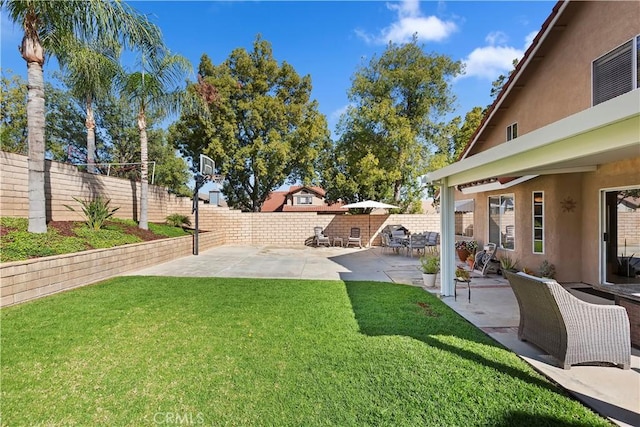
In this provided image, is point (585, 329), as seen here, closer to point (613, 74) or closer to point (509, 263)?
point (509, 263)

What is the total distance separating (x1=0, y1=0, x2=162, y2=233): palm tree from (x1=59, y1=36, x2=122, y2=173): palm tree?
46 centimetres

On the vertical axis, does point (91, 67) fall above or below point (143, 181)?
above

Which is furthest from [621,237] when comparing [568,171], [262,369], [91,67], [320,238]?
[91,67]

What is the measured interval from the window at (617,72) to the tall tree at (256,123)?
51.6ft

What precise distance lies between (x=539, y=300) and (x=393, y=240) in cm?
1000

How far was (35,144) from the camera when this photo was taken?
279 inches

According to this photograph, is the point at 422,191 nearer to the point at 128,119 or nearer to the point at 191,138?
the point at 191,138

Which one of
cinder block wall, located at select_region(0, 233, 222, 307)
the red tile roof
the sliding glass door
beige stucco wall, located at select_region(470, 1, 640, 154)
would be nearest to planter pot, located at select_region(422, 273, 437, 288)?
the sliding glass door

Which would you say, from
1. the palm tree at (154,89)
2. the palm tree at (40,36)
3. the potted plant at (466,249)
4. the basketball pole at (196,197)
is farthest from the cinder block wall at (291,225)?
the palm tree at (40,36)

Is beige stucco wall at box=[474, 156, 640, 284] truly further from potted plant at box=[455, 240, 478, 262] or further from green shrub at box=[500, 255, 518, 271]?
potted plant at box=[455, 240, 478, 262]

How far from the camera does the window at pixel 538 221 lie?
26.1 ft

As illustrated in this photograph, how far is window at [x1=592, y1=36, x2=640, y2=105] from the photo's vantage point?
586 cm

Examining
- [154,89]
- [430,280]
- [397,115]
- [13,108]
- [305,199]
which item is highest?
[13,108]

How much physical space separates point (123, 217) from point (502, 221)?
547 inches
